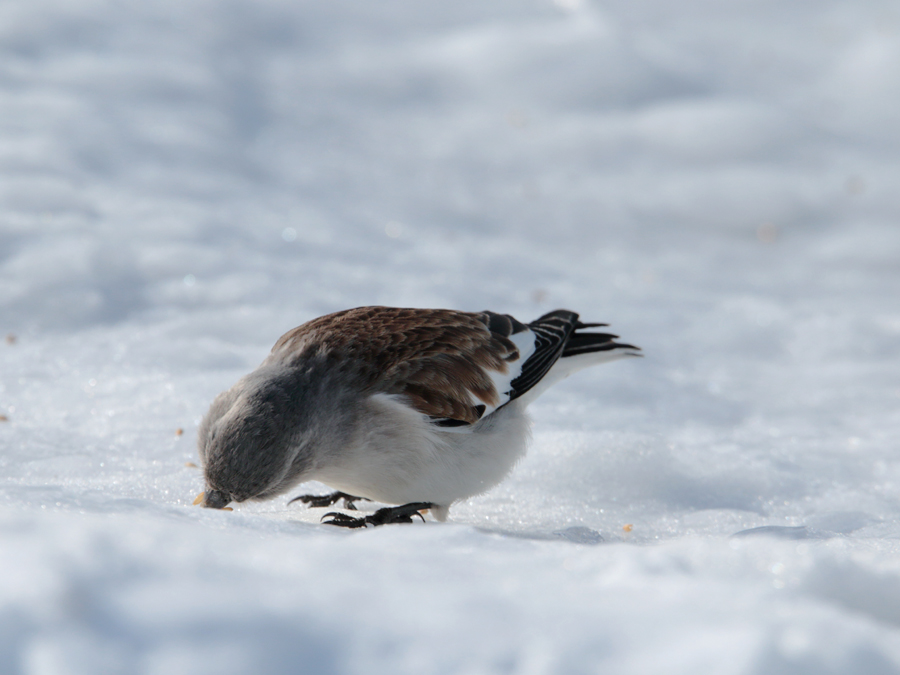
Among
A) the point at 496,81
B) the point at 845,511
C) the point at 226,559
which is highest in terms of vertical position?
the point at 496,81

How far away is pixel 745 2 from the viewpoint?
10.0 m

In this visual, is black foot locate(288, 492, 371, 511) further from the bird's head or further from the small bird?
the bird's head

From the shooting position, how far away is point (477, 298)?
21.0 feet

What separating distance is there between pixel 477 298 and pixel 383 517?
3460mm

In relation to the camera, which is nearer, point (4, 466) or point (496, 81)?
point (4, 466)

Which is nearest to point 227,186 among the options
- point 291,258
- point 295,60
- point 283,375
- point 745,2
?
point 291,258

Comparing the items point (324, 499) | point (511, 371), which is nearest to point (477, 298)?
point (511, 371)

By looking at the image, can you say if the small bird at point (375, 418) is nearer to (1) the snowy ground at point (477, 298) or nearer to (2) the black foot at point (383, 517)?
(2) the black foot at point (383, 517)

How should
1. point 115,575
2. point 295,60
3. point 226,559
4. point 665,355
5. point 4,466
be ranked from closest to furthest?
1. point 115,575
2. point 226,559
3. point 4,466
4. point 665,355
5. point 295,60

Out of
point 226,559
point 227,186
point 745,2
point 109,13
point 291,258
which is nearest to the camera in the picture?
point 226,559

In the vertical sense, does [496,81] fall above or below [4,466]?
above

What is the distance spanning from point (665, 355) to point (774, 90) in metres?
5.02

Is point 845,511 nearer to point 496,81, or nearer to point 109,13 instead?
point 496,81

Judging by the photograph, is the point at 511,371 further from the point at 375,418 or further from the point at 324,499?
the point at 324,499
